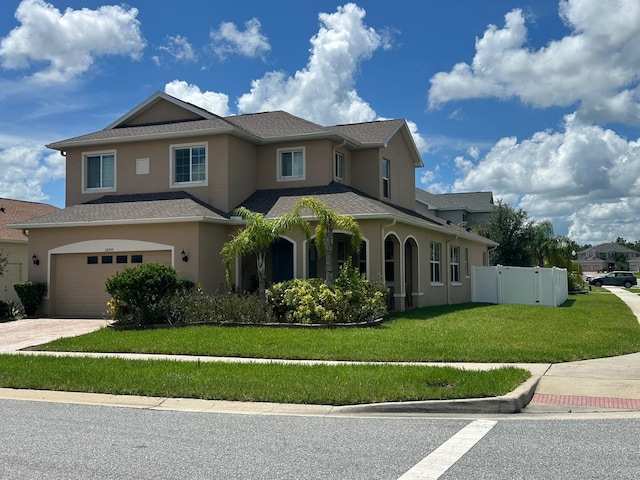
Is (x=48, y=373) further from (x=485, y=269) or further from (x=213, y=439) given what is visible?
(x=485, y=269)

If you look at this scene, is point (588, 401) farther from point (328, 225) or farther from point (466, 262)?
point (466, 262)

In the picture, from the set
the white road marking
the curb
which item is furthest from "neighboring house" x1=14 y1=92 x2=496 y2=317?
the white road marking

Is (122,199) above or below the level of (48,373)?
above

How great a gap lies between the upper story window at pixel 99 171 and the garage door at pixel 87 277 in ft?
11.6

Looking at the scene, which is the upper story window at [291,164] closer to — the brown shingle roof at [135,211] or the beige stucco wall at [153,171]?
the beige stucco wall at [153,171]

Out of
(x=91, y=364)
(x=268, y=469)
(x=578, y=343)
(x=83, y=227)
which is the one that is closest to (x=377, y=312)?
(x=578, y=343)

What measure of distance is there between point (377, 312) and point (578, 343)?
574 cm

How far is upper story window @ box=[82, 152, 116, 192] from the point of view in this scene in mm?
25031

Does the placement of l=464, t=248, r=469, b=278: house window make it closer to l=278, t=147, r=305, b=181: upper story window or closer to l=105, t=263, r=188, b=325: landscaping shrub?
l=278, t=147, r=305, b=181: upper story window

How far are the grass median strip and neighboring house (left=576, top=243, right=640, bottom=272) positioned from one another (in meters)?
139

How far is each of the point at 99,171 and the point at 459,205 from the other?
1580 inches

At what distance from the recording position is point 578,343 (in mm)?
14391

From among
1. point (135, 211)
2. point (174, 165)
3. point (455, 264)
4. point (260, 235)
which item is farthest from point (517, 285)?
point (135, 211)

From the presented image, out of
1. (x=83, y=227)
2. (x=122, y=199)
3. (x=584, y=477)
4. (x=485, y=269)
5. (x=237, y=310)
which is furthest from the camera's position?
(x=485, y=269)
